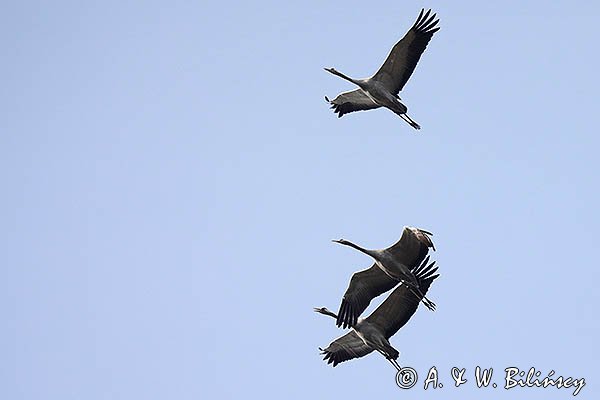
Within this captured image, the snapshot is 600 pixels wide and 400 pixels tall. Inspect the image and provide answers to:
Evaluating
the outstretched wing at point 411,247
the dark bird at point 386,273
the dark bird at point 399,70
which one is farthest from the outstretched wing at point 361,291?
the dark bird at point 399,70

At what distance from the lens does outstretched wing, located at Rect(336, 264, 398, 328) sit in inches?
1247

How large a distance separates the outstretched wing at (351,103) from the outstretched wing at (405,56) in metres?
2.41

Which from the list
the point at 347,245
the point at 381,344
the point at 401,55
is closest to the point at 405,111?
the point at 401,55

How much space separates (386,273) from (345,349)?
422cm

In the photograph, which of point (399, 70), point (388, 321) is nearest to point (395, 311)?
point (388, 321)

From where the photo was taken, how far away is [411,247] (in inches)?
1165

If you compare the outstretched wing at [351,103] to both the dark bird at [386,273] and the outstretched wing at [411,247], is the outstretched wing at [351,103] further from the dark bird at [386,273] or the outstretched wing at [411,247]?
the outstretched wing at [411,247]

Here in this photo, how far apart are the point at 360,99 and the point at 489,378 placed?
10.4 m

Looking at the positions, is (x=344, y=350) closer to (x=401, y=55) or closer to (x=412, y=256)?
(x=412, y=256)

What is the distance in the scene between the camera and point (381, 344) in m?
31.6

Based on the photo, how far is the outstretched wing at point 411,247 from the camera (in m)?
29.1

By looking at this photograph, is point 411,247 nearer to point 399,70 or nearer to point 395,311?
point 395,311

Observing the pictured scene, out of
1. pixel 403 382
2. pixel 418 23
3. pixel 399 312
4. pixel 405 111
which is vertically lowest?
pixel 403 382

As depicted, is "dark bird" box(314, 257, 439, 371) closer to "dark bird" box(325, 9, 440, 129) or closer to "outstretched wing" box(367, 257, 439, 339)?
"outstretched wing" box(367, 257, 439, 339)
